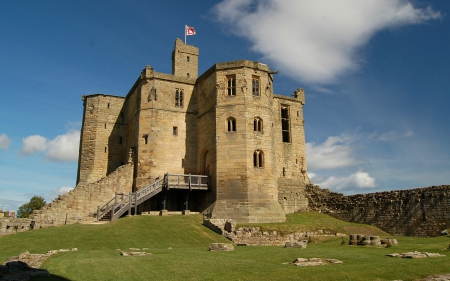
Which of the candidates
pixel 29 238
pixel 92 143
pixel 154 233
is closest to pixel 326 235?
pixel 154 233

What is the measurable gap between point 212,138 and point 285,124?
12.1 meters

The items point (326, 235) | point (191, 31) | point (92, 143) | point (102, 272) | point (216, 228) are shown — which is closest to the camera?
point (102, 272)

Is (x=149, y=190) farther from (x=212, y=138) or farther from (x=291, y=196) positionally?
(x=291, y=196)

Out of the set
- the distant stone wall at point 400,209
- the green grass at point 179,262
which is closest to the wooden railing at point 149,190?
the green grass at point 179,262

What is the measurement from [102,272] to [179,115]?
24.9 meters

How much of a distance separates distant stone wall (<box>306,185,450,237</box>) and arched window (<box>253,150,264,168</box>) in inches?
A: 392

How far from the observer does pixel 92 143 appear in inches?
1565

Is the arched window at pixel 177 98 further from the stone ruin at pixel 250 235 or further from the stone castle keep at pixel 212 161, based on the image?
the stone ruin at pixel 250 235

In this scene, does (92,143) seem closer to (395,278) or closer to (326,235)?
(326,235)

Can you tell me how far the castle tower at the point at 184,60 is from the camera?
4606cm

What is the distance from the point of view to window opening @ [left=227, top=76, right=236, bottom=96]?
31812 mm

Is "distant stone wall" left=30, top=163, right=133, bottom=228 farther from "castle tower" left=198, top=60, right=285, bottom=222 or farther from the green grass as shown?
"castle tower" left=198, top=60, right=285, bottom=222

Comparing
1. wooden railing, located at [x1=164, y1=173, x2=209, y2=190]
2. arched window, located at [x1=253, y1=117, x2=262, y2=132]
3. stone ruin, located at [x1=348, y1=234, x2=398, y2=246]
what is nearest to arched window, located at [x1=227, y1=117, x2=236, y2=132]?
arched window, located at [x1=253, y1=117, x2=262, y2=132]

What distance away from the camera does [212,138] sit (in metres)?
31.6
